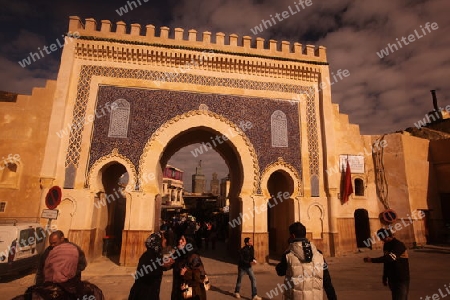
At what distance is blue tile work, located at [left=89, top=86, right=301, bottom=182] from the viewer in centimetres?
911

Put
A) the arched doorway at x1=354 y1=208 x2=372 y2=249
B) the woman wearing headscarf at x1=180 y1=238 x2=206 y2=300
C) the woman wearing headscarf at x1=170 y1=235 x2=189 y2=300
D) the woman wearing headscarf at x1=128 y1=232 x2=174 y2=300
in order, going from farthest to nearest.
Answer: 1. the arched doorway at x1=354 y1=208 x2=372 y2=249
2. the woman wearing headscarf at x1=170 y1=235 x2=189 y2=300
3. the woman wearing headscarf at x1=180 y1=238 x2=206 y2=300
4. the woman wearing headscarf at x1=128 y1=232 x2=174 y2=300

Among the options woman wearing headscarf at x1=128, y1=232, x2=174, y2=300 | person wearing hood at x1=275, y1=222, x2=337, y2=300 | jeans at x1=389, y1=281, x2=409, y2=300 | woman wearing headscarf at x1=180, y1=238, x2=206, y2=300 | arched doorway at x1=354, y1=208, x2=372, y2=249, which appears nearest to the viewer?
person wearing hood at x1=275, y1=222, x2=337, y2=300

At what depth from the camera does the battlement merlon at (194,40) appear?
9672mm

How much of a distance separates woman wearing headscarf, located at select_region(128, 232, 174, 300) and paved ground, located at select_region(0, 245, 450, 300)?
8.76ft

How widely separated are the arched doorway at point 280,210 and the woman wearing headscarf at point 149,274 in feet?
23.6

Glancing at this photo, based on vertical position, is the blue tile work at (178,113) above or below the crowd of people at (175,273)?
above

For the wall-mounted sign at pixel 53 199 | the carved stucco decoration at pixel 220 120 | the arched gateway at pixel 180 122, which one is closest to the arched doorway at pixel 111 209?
the arched gateway at pixel 180 122

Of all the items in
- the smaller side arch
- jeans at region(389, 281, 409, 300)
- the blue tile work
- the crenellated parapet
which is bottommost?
jeans at region(389, 281, 409, 300)

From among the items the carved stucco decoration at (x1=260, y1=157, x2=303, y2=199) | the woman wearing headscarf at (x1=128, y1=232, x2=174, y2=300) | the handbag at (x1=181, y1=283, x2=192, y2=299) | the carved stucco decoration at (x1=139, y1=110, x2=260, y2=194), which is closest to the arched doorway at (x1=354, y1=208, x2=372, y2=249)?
the carved stucco decoration at (x1=260, y1=157, x2=303, y2=199)

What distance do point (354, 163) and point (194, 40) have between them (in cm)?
786

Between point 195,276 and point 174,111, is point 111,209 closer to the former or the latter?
point 174,111

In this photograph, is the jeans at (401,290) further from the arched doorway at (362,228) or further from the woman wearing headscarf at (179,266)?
the arched doorway at (362,228)

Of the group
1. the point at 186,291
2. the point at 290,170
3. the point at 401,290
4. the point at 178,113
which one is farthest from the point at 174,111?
the point at 401,290

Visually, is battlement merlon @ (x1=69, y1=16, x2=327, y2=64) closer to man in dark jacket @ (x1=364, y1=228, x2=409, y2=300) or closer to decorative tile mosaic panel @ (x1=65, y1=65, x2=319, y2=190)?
decorative tile mosaic panel @ (x1=65, y1=65, x2=319, y2=190)
